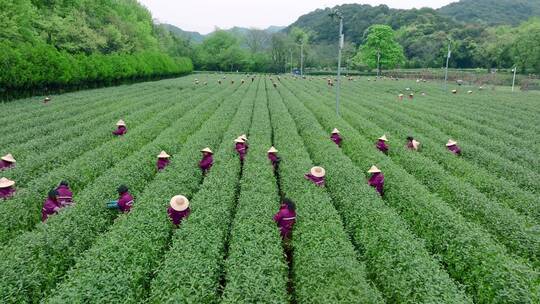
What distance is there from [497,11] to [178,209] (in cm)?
22194

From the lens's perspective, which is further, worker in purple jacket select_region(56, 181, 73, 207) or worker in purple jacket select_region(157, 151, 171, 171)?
worker in purple jacket select_region(157, 151, 171, 171)

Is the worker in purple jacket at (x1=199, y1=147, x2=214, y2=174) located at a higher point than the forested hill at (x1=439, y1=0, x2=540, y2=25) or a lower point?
lower

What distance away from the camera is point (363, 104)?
3272 cm

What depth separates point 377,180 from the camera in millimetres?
11172

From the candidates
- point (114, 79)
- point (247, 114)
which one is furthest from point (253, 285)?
point (114, 79)

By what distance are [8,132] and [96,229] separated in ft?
49.1

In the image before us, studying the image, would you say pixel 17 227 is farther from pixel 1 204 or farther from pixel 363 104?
pixel 363 104

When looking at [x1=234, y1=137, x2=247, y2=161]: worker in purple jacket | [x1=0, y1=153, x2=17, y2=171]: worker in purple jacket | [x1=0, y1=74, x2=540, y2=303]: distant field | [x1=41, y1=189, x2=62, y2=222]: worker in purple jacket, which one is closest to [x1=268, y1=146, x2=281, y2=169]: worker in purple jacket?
[x1=0, y1=74, x2=540, y2=303]: distant field


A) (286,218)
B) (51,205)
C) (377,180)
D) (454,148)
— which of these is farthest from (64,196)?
(454,148)

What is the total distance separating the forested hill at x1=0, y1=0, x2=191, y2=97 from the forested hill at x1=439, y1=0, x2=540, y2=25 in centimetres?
16076

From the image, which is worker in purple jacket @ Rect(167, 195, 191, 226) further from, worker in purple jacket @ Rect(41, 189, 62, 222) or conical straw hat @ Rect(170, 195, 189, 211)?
worker in purple jacket @ Rect(41, 189, 62, 222)

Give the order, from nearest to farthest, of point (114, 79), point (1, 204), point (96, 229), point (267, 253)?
point (267, 253) < point (96, 229) < point (1, 204) < point (114, 79)

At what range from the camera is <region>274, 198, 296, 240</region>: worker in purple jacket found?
8438 mm

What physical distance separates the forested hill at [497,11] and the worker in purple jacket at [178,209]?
646 feet
